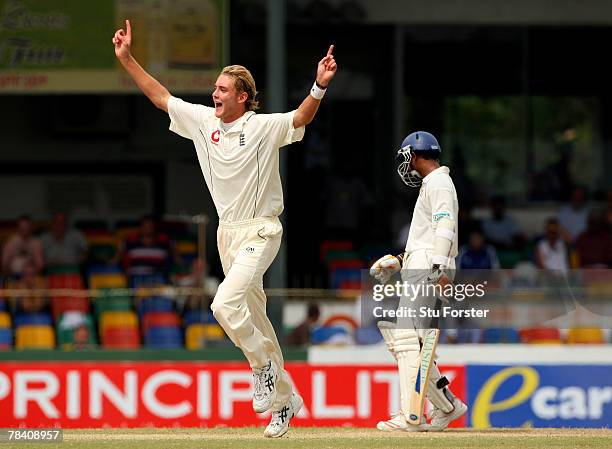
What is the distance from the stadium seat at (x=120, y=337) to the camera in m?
14.9

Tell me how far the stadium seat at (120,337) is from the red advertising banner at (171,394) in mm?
1563

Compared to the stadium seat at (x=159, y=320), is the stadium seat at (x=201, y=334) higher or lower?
lower

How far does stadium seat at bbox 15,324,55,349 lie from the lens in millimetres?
14781

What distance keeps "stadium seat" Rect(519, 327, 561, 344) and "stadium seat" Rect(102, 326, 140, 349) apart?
388 centimetres

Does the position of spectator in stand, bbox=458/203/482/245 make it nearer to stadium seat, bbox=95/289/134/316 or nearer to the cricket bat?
stadium seat, bbox=95/289/134/316

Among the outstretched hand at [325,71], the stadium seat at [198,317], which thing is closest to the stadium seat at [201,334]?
the stadium seat at [198,317]

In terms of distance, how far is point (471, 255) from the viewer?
15.2m

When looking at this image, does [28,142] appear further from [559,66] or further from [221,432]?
[221,432]

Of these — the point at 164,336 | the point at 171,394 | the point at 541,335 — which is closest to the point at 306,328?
the point at 164,336

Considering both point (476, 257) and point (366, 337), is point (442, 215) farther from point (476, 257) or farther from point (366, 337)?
point (476, 257)

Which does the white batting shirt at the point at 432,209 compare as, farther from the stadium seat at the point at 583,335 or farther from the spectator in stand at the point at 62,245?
the spectator in stand at the point at 62,245

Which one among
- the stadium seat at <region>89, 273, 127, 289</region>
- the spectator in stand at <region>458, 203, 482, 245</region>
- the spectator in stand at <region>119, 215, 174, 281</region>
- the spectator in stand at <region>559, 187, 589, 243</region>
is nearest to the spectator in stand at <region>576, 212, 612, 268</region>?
the spectator in stand at <region>559, 187, 589, 243</region>

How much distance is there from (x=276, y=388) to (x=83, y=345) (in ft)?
22.5

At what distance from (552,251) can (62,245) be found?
5.79 m
